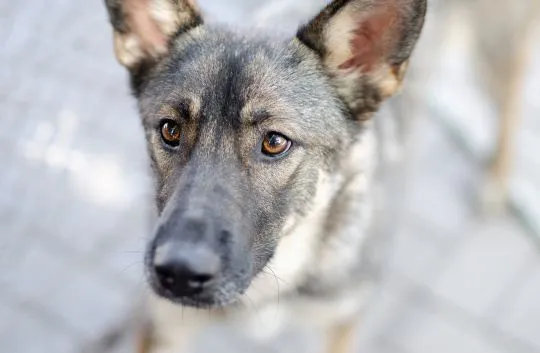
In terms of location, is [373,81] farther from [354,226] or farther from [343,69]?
[354,226]

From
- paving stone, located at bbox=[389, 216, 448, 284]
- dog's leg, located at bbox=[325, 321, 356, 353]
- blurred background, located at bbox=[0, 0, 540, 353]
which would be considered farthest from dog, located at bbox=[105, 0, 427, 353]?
paving stone, located at bbox=[389, 216, 448, 284]

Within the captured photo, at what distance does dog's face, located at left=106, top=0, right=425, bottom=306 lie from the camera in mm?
2305

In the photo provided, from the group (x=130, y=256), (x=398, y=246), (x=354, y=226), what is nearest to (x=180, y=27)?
(x=354, y=226)

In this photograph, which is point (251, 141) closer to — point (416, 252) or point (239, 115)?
point (239, 115)

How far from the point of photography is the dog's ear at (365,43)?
2.56 metres

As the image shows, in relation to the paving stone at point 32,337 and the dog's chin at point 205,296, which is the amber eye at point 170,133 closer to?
the dog's chin at point 205,296

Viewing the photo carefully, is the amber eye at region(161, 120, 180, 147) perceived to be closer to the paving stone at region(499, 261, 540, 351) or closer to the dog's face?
the dog's face

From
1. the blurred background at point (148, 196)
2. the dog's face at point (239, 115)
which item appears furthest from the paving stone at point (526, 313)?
the dog's face at point (239, 115)

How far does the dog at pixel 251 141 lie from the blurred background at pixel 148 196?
64cm

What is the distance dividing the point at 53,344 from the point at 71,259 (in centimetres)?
49

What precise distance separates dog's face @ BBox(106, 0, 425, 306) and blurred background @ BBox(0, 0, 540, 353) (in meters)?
0.66

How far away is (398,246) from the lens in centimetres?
414

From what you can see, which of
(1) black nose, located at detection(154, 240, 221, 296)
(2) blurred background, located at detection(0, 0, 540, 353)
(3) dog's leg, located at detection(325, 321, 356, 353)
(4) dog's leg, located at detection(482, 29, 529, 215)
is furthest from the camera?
(4) dog's leg, located at detection(482, 29, 529, 215)

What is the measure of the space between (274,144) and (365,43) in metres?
0.54
